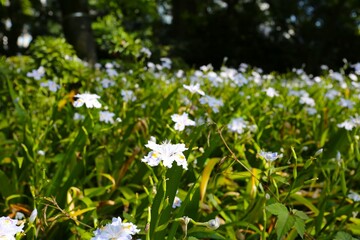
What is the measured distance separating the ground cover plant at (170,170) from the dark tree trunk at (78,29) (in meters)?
3.05

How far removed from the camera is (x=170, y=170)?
131cm

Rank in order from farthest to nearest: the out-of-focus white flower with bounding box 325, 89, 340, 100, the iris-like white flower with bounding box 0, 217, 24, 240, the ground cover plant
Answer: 1. the out-of-focus white flower with bounding box 325, 89, 340, 100
2. the ground cover plant
3. the iris-like white flower with bounding box 0, 217, 24, 240

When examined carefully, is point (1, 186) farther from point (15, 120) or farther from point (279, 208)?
point (279, 208)

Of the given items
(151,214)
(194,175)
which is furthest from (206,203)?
(151,214)

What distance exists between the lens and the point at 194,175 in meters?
1.96

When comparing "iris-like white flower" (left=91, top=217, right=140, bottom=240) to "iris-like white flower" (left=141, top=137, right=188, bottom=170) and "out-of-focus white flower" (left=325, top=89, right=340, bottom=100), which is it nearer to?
"iris-like white flower" (left=141, top=137, right=188, bottom=170)

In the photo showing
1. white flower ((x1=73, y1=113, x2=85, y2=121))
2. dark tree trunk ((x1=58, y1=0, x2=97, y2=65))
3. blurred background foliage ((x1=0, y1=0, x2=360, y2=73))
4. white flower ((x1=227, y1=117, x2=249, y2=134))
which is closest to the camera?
white flower ((x1=227, y1=117, x2=249, y2=134))

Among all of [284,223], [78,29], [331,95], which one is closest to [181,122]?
[284,223]

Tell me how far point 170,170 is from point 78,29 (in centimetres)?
562

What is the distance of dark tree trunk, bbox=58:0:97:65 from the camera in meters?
6.51

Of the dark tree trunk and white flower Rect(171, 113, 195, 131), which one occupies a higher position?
white flower Rect(171, 113, 195, 131)

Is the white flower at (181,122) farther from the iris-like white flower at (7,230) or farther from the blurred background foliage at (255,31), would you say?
the blurred background foliage at (255,31)

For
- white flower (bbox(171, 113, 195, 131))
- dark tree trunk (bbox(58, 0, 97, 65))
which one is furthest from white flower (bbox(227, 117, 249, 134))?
dark tree trunk (bbox(58, 0, 97, 65))

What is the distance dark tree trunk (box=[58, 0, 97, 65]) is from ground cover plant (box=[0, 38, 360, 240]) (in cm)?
305
